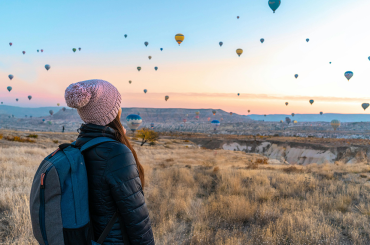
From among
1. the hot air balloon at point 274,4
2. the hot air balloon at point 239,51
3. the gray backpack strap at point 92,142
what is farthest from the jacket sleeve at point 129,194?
the hot air balloon at point 239,51

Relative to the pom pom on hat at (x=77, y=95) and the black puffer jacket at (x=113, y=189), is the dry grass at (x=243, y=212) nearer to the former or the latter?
the black puffer jacket at (x=113, y=189)

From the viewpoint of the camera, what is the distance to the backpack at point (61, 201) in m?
1.48

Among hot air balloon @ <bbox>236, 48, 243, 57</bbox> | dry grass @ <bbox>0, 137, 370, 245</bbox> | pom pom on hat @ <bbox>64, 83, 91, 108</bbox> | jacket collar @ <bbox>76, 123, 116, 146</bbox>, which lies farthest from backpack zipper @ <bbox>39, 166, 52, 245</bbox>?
hot air balloon @ <bbox>236, 48, 243, 57</bbox>

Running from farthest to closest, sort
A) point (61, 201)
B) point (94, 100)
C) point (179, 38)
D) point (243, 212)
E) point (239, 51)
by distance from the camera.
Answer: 1. point (239, 51)
2. point (179, 38)
3. point (243, 212)
4. point (94, 100)
5. point (61, 201)

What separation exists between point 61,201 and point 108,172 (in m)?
0.34

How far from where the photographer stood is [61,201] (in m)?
1.51

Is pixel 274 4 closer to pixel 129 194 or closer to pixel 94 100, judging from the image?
pixel 94 100

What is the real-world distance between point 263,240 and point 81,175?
414 centimetres

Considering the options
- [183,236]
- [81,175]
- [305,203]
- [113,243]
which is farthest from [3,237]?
[305,203]

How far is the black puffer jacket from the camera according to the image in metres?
1.64

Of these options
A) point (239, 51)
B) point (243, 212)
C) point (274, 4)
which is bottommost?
point (243, 212)

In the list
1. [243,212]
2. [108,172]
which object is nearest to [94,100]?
[108,172]

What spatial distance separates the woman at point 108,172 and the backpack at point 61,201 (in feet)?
0.40

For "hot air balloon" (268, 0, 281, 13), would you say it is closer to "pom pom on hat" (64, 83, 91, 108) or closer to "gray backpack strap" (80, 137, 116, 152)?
"pom pom on hat" (64, 83, 91, 108)
